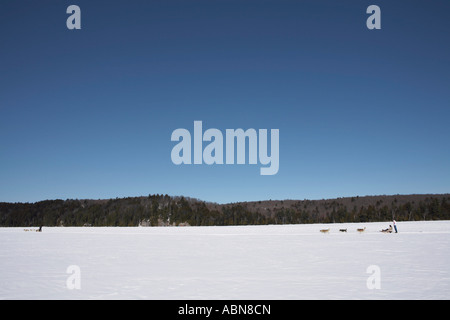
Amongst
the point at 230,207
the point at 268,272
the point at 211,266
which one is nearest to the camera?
the point at 268,272

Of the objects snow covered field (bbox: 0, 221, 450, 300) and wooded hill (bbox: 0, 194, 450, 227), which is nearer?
snow covered field (bbox: 0, 221, 450, 300)

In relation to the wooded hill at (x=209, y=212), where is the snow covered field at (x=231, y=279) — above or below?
above

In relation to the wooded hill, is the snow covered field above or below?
above

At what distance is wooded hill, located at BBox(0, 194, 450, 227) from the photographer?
126688 mm

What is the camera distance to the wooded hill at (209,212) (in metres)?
127

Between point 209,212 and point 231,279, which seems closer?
point 231,279

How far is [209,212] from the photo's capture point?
504 ft

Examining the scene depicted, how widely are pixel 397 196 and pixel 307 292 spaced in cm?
19068

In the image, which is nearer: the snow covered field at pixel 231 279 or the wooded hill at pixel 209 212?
the snow covered field at pixel 231 279

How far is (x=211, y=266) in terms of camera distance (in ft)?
40.0

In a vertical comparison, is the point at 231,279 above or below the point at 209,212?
above
